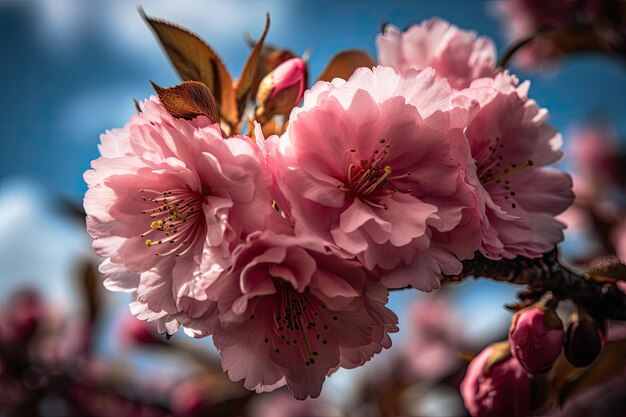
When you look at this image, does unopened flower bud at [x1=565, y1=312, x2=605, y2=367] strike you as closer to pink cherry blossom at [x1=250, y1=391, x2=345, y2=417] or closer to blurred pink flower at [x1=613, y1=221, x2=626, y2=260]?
blurred pink flower at [x1=613, y1=221, x2=626, y2=260]

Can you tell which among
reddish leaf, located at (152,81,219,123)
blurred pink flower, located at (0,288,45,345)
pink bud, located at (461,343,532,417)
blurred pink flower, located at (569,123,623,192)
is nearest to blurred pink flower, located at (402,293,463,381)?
blurred pink flower, located at (569,123,623,192)

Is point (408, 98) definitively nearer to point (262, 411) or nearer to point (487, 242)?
point (487, 242)

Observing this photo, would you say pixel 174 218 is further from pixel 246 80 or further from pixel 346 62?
pixel 346 62

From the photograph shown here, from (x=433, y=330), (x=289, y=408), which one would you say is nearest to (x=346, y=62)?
(x=289, y=408)

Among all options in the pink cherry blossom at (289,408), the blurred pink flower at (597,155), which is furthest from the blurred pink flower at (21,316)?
the blurred pink flower at (597,155)

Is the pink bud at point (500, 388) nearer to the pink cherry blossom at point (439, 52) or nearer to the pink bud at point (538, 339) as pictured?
the pink bud at point (538, 339)

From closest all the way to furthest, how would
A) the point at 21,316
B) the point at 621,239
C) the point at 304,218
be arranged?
the point at 304,218 < the point at 621,239 < the point at 21,316
